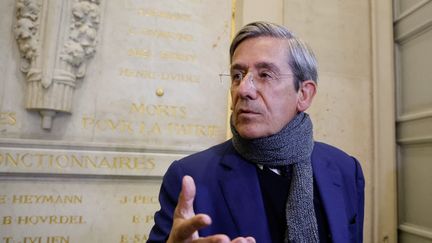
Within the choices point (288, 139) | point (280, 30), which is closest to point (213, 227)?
point (288, 139)

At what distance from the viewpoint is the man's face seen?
44.9 inches

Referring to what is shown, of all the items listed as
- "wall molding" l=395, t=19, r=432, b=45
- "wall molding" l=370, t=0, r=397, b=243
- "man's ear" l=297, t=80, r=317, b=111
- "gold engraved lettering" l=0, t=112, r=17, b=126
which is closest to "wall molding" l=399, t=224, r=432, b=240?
"wall molding" l=370, t=0, r=397, b=243

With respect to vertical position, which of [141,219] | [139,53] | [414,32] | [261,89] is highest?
[414,32]

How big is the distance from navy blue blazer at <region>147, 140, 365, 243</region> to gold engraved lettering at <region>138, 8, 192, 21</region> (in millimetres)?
1233

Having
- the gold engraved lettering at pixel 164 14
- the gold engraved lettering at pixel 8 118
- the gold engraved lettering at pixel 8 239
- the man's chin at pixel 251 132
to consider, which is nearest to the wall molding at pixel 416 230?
the man's chin at pixel 251 132

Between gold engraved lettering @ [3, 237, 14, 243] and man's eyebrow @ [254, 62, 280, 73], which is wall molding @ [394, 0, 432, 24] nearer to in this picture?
man's eyebrow @ [254, 62, 280, 73]

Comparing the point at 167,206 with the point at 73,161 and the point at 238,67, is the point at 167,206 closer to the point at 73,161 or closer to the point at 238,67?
the point at 238,67

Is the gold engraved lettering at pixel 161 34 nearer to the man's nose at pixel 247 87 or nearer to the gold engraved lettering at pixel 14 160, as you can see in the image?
the gold engraved lettering at pixel 14 160

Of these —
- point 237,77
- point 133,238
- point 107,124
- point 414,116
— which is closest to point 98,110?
point 107,124

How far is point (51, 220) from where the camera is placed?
1.80m

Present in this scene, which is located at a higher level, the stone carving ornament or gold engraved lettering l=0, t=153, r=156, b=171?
the stone carving ornament

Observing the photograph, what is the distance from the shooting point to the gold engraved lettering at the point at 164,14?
2111 mm

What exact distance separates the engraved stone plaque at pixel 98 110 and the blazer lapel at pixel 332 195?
1002 millimetres

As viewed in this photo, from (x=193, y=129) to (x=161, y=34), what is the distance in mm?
680
